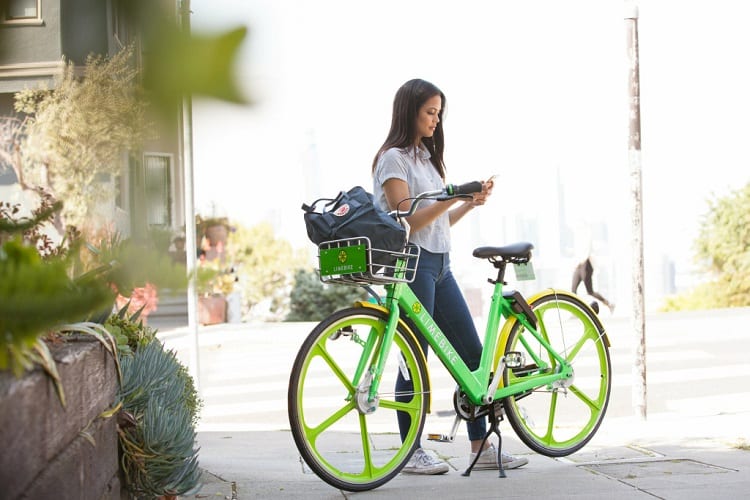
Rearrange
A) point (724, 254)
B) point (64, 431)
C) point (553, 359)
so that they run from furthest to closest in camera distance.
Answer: point (724, 254) < point (553, 359) < point (64, 431)

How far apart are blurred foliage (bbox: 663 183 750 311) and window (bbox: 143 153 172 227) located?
15781mm

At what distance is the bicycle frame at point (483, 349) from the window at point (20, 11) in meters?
2.54

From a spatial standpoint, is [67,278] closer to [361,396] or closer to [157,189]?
[157,189]

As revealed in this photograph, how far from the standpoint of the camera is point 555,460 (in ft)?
12.0

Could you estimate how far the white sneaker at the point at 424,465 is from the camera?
10.9 feet

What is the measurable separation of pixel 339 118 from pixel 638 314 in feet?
16.3

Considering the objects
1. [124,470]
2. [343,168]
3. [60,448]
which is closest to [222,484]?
[124,470]

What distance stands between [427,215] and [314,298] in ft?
38.9

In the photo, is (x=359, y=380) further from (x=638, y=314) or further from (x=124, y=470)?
(x=638, y=314)

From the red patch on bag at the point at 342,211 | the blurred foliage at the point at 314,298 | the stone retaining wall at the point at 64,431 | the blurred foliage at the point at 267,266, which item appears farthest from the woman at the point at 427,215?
the blurred foliage at the point at 267,266

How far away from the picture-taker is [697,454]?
12.1 ft

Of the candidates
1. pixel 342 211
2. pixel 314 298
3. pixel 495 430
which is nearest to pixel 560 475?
pixel 495 430

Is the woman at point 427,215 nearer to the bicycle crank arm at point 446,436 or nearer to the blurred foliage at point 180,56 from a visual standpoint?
the bicycle crank arm at point 446,436

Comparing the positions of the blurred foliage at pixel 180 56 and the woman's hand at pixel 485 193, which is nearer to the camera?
the blurred foliage at pixel 180 56
